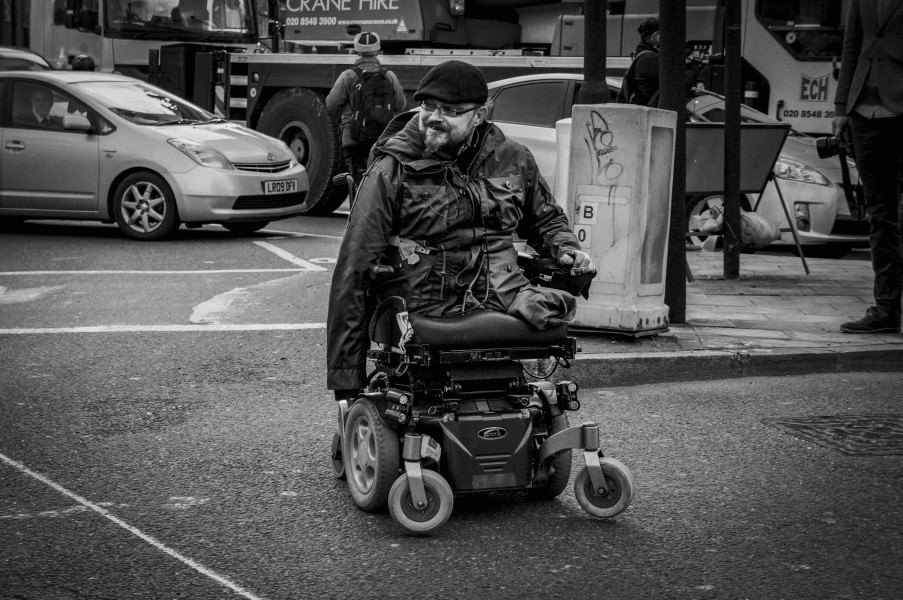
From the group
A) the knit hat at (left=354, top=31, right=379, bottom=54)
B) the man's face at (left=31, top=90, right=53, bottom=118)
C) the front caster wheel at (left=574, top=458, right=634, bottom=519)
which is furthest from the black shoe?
A: the man's face at (left=31, top=90, right=53, bottom=118)

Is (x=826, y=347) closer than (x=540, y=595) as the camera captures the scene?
No

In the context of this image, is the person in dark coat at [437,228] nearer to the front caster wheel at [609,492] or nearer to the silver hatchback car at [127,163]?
the front caster wheel at [609,492]

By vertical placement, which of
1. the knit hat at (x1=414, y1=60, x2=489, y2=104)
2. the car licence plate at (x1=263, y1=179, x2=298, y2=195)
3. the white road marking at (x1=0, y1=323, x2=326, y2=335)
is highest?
the knit hat at (x1=414, y1=60, x2=489, y2=104)

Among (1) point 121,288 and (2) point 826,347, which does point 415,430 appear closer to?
(2) point 826,347

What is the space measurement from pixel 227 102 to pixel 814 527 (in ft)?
44.2

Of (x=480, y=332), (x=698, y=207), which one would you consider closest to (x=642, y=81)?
Answer: (x=698, y=207)

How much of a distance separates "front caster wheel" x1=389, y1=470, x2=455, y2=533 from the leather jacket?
446 mm

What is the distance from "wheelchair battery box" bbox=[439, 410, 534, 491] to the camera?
4230mm

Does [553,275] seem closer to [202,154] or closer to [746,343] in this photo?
[746,343]

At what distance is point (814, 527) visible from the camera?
168 inches

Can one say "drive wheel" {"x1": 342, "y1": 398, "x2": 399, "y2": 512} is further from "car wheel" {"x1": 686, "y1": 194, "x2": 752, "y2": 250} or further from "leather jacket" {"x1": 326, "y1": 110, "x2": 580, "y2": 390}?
"car wheel" {"x1": 686, "y1": 194, "x2": 752, "y2": 250}

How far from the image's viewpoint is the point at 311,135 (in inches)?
616

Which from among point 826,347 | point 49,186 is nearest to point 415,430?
point 826,347

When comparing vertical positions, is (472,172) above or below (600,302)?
above
